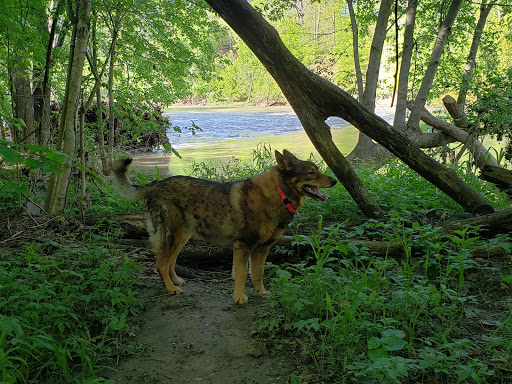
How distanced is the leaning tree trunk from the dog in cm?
132

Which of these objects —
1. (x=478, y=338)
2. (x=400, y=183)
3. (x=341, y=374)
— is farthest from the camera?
(x=400, y=183)

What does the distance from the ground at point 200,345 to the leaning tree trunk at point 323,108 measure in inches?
100

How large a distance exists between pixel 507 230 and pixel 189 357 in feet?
13.4

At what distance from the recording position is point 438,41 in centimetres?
967

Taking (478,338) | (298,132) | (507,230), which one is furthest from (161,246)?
(298,132)

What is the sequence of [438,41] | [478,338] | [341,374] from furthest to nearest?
[438,41], [478,338], [341,374]

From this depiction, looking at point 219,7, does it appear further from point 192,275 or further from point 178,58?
point 178,58

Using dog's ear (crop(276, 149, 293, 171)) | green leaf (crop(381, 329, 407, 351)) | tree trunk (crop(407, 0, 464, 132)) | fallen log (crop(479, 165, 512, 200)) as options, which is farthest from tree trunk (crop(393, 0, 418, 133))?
green leaf (crop(381, 329, 407, 351))

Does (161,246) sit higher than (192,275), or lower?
A: higher

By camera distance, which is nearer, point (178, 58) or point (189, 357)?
point (189, 357)

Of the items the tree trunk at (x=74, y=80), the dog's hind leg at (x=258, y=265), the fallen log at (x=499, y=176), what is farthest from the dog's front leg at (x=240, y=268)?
Result: the fallen log at (x=499, y=176)

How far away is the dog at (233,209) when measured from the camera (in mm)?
4703

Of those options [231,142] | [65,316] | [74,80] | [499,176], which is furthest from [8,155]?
[231,142]

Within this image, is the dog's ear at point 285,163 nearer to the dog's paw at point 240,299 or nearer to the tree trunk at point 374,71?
the dog's paw at point 240,299
